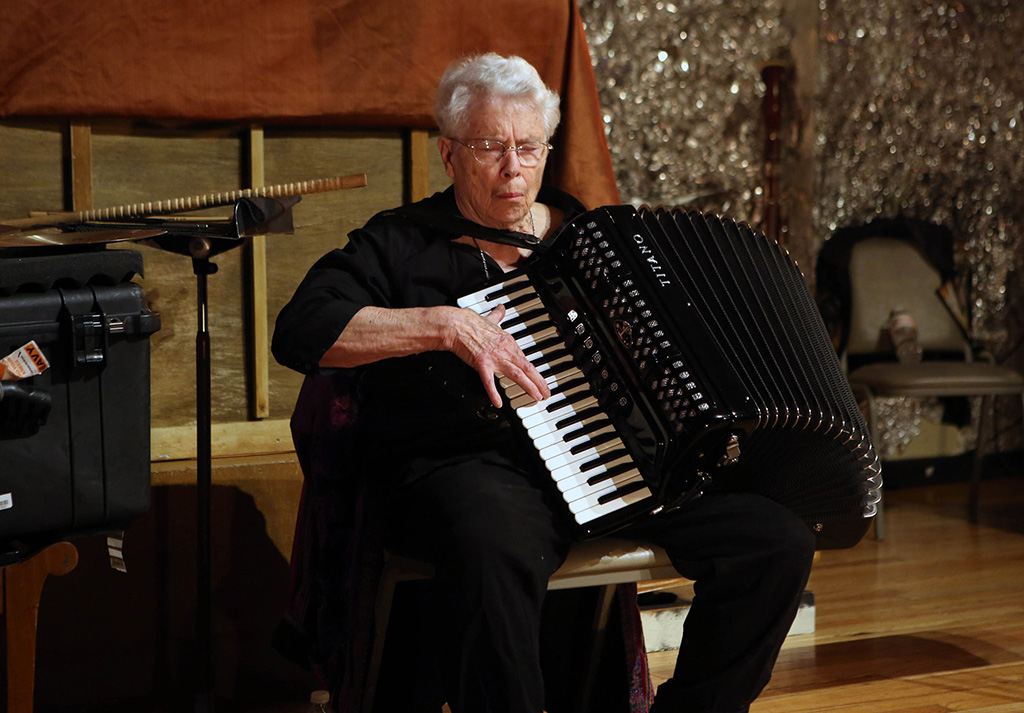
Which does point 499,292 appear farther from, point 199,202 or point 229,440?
point 229,440

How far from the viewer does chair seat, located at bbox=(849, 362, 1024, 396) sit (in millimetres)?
3256

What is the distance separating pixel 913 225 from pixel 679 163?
93cm

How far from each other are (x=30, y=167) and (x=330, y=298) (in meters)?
0.81

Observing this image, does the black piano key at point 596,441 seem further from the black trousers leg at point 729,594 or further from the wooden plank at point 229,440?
the wooden plank at point 229,440

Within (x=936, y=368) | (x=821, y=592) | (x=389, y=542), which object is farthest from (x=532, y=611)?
(x=936, y=368)

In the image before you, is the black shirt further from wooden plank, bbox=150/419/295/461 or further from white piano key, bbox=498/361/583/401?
wooden plank, bbox=150/419/295/461

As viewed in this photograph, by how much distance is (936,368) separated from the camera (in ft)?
11.0

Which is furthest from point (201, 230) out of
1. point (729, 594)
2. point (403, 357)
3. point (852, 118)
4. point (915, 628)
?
point (852, 118)

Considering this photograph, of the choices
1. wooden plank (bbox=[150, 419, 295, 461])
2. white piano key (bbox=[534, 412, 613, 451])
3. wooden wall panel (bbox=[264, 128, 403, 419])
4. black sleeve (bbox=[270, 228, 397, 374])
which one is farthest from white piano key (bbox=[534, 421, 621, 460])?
wooden wall panel (bbox=[264, 128, 403, 419])

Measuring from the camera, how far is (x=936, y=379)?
326 cm

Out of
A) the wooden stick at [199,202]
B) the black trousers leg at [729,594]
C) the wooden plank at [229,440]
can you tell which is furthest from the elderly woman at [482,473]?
the wooden plank at [229,440]

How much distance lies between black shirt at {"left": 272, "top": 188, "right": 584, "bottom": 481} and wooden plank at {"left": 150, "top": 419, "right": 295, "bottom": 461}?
0.53 metres

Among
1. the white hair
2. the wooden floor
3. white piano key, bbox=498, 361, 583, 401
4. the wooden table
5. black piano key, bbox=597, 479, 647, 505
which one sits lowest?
the wooden floor

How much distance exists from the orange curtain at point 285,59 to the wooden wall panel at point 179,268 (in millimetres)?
74
